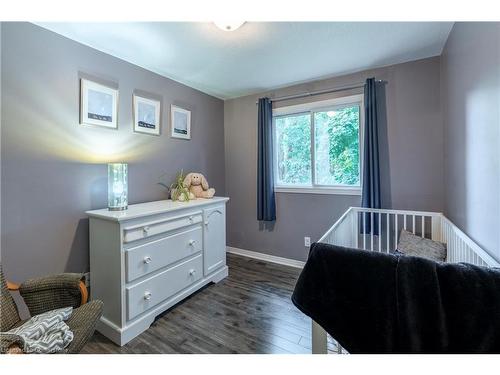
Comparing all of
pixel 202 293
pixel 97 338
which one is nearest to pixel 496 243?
pixel 202 293

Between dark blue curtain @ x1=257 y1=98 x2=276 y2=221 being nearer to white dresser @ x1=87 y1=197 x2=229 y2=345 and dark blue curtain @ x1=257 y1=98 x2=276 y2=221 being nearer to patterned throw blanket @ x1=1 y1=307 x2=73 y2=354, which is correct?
white dresser @ x1=87 y1=197 x2=229 y2=345

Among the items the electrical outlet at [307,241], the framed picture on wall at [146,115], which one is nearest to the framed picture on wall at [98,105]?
the framed picture on wall at [146,115]

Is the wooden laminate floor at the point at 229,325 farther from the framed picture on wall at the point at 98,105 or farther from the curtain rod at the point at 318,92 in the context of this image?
the curtain rod at the point at 318,92

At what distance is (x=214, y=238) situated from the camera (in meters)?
2.56

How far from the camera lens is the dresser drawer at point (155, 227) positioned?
169 cm

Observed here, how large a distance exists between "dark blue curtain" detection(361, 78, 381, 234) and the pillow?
0.37 metres

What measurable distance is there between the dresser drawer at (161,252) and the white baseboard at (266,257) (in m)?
1.17

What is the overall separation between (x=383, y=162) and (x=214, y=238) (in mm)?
2012

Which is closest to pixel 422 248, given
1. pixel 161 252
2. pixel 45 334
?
pixel 161 252

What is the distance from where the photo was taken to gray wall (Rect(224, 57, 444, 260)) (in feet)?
7.39

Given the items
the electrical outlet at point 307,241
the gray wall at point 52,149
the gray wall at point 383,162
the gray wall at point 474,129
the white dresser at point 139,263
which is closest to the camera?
the gray wall at point 474,129

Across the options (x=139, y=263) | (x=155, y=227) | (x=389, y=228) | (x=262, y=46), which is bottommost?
(x=139, y=263)

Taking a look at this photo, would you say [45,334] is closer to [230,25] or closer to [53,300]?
[53,300]

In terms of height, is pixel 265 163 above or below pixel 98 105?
below
